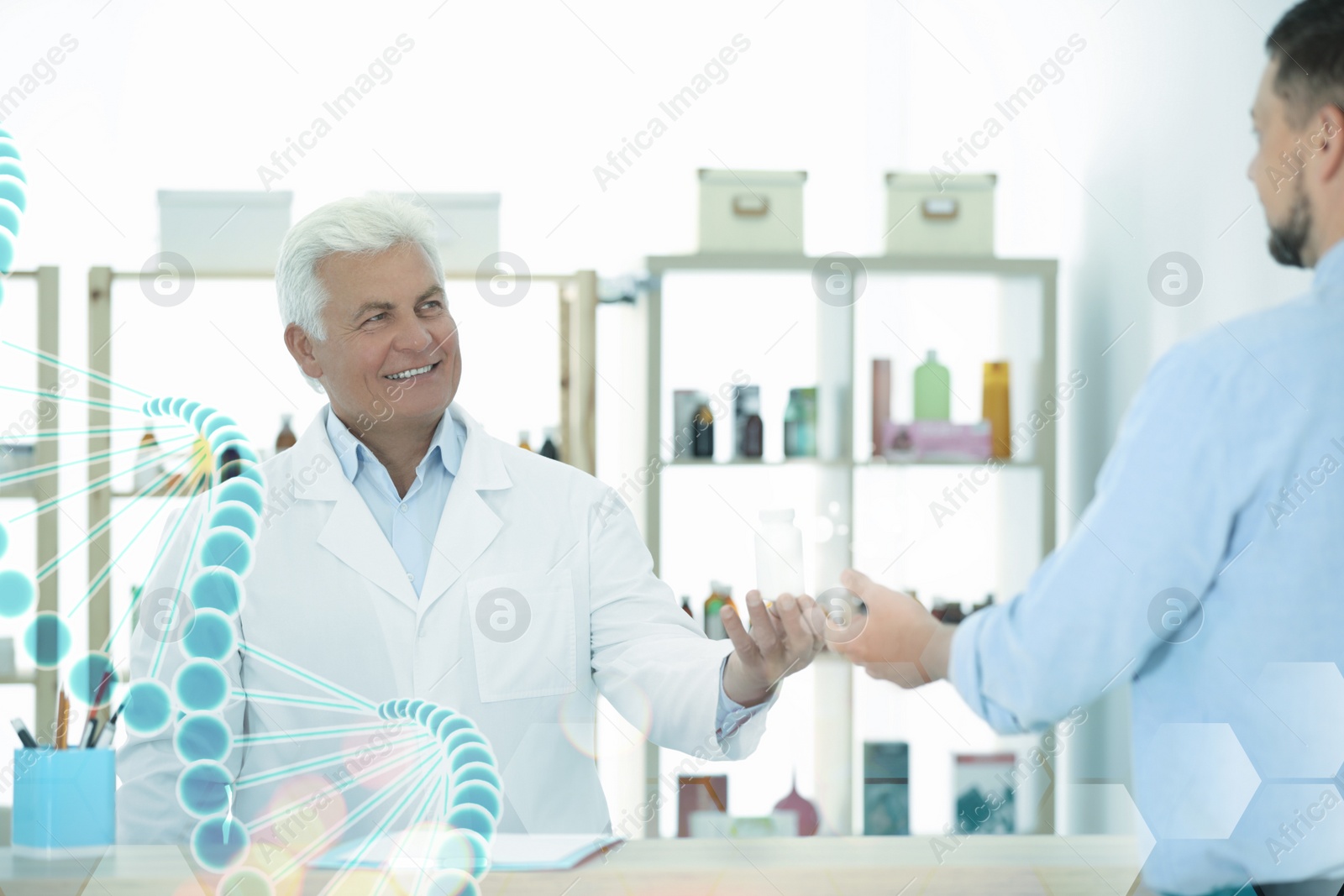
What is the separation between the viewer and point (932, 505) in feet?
9.62

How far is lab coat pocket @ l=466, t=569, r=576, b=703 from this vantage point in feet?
5.16

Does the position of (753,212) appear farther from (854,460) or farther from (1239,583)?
(1239,583)

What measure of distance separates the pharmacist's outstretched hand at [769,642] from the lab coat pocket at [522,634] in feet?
1.15

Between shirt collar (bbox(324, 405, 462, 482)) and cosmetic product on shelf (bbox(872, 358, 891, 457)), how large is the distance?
132cm

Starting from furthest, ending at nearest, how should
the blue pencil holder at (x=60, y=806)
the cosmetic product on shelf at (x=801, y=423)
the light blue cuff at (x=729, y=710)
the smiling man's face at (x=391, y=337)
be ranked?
the cosmetic product on shelf at (x=801, y=423)
the smiling man's face at (x=391, y=337)
the light blue cuff at (x=729, y=710)
the blue pencil holder at (x=60, y=806)

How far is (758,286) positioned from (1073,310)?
0.83m

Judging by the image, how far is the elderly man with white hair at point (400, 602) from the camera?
149 centimetres

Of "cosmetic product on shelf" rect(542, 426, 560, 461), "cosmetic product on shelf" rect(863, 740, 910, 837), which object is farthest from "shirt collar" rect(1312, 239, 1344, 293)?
"cosmetic product on shelf" rect(863, 740, 910, 837)

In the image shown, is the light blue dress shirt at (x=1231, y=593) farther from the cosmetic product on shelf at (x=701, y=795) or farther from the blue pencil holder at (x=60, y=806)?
the cosmetic product on shelf at (x=701, y=795)

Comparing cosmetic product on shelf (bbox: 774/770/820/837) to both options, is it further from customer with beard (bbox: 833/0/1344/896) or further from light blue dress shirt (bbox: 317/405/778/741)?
customer with beard (bbox: 833/0/1344/896)

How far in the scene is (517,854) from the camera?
3.71 feet

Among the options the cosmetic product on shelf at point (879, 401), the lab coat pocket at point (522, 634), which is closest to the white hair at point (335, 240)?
the lab coat pocket at point (522, 634)

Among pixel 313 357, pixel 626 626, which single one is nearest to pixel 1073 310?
pixel 626 626

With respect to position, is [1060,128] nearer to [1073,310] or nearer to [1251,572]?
[1073,310]
